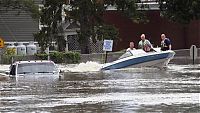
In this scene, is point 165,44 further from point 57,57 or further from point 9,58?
point 9,58

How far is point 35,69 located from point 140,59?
25.5 feet

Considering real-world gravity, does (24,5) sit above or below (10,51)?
above

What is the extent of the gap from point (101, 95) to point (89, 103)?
6.49 feet

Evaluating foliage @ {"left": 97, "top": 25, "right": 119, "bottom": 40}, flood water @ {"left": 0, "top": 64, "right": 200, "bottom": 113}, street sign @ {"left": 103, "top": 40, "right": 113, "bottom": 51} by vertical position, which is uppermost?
foliage @ {"left": 97, "top": 25, "right": 119, "bottom": 40}

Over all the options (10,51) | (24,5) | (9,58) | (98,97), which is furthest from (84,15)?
(98,97)

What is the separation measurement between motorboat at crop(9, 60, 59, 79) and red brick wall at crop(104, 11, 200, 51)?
28.5 meters

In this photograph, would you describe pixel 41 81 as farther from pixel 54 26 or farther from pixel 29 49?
pixel 29 49

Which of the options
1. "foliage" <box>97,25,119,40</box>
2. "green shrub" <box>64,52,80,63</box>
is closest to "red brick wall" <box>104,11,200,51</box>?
A: "foliage" <box>97,25,119,40</box>

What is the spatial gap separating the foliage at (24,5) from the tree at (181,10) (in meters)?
8.80

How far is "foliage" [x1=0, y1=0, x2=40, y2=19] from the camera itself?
1708 inches

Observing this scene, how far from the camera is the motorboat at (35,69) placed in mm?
23297

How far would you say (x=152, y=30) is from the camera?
175ft

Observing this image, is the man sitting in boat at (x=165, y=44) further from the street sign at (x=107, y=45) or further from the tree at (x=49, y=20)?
the tree at (x=49, y=20)

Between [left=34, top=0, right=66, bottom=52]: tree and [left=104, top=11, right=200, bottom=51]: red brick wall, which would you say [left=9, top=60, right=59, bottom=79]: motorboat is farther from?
[left=104, top=11, right=200, bottom=51]: red brick wall
